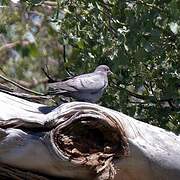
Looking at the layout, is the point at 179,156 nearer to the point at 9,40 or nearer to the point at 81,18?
the point at 81,18

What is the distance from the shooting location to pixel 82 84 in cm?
412

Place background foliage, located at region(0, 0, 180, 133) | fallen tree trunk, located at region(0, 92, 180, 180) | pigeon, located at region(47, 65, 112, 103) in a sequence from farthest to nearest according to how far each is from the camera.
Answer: background foliage, located at region(0, 0, 180, 133)
pigeon, located at region(47, 65, 112, 103)
fallen tree trunk, located at region(0, 92, 180, 180)

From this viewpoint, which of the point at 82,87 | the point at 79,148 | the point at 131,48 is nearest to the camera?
the point at 79,148

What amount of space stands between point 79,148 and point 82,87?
100 centimetres

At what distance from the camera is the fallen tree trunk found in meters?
3.09

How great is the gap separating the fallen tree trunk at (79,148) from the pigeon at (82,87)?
742 mm

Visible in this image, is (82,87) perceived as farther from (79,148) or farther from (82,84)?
(79,148)

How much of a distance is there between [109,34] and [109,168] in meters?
2.42

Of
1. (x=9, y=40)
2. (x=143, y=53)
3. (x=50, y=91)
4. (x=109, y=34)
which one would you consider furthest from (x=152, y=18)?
(x=9, y=40)

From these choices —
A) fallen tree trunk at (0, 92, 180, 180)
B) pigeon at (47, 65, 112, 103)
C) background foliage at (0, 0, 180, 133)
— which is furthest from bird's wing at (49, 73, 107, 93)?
fallen tree trunk at (0, 92, 180, 180)

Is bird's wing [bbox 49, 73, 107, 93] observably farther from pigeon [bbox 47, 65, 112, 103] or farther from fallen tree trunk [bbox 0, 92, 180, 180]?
fallen tree trunk [bbox 0, 92, 180, 180]

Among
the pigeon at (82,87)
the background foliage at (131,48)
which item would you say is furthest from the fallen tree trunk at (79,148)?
the background foliage at (131,48)

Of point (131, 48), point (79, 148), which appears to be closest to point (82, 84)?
point (131, 48)

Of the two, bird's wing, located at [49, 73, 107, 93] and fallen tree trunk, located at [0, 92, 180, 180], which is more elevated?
fallen tree trunk, located at [0, 92, 180, 180]
